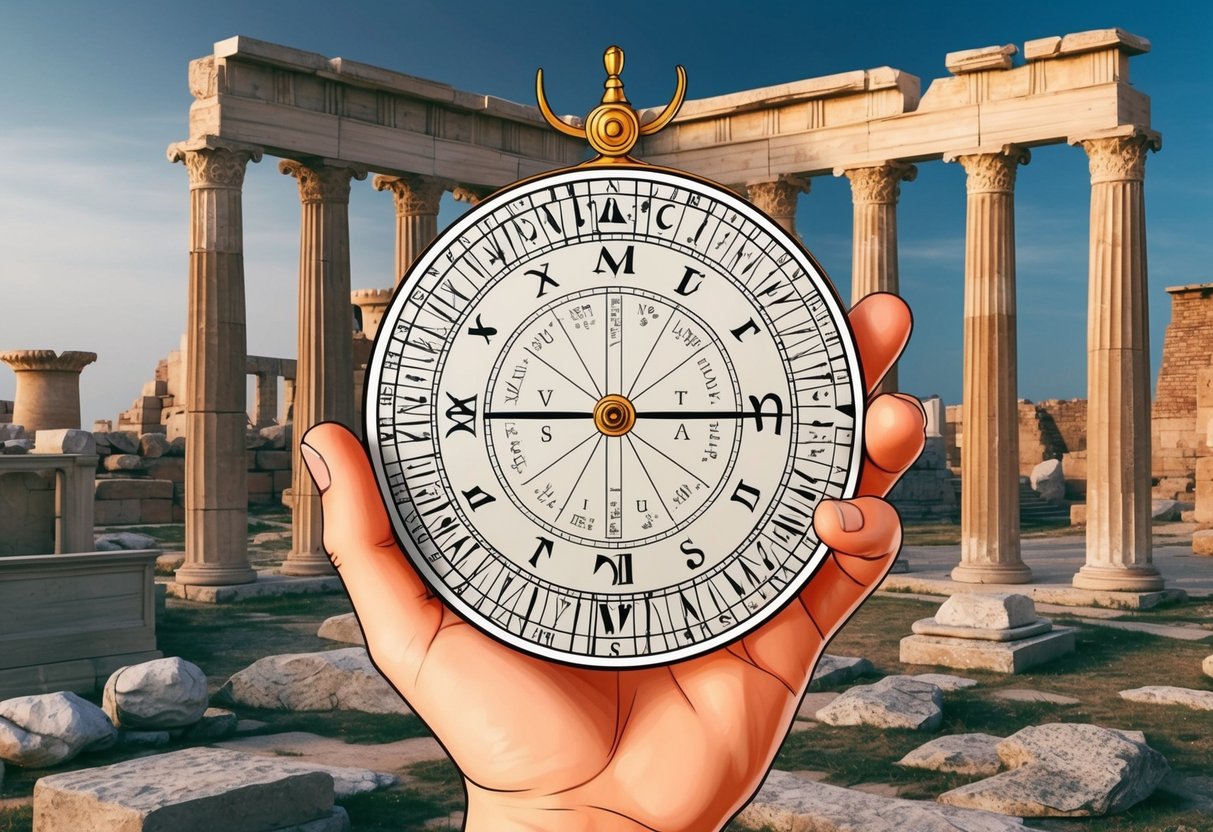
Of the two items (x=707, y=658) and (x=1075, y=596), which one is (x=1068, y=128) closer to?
(x=1075, y=596)

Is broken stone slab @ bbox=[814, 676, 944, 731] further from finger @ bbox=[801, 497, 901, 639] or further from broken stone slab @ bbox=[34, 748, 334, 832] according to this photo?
finger @ bbox=[801, 497, 901, 639]

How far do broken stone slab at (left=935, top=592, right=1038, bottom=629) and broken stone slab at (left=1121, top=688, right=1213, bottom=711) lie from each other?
1555mm

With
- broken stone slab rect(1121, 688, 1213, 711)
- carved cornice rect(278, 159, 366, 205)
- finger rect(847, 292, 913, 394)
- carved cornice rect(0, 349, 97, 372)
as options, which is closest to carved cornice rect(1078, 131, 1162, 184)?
broken stone slab rect(1121, 688, 1213, 711)

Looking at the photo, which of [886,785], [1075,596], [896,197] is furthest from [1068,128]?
[886,785]

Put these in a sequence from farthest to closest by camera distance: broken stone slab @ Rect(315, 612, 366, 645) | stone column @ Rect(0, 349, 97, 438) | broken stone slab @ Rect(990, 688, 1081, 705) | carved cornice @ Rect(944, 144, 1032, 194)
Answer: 1. stone column @ Rect(0, 349, 97, 438)
2. carved cornice @ Rect(944, 144, 1032, 194)
3. broken stone slab @ Rect(315, 612, 366, 645)
4. broken stone slab @ Rect(990, 688, 1081, 705)

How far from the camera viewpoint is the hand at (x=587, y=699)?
10.2 ft

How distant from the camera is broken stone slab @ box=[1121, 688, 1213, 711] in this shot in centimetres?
1027

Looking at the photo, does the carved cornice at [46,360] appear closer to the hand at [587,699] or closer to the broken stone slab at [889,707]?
the broken stone slab at [889,707]

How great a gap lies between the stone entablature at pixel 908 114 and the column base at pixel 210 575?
8777mm

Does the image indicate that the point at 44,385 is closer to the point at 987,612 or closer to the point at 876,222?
the point at 876,222

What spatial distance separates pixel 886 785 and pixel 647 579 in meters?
5.76

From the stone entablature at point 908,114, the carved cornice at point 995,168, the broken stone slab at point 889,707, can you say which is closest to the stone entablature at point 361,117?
the stone entablature at point 908,114

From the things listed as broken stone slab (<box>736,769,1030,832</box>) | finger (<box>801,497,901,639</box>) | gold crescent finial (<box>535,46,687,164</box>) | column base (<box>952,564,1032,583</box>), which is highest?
gold crescent finial (<box>535,46,687,164</box>)

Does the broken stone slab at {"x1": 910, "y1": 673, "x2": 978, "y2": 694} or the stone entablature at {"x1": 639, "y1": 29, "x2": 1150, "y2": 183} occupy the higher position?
the stone entablature at {"x1": 639, "y1": 29, "x2": 1150, "y2": 183}
